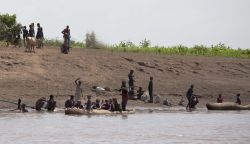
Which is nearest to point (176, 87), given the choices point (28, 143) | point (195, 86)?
point (195, 86)

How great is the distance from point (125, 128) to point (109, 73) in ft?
54.6

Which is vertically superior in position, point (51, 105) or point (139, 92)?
point (139, 92)

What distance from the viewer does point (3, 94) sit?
39.3 meters

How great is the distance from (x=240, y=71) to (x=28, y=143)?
3178 centimetres

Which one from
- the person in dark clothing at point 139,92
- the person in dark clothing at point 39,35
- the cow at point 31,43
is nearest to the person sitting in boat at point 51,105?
the person in dark clothing at point 139,92

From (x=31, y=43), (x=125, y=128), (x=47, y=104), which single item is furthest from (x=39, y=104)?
(x=31, y=43)

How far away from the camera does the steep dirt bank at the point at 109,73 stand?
41438mm

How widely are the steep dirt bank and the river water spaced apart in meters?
5.31

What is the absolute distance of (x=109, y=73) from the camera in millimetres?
46125

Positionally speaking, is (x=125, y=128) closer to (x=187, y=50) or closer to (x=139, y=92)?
(x=139, y=92)

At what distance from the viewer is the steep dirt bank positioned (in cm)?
4144

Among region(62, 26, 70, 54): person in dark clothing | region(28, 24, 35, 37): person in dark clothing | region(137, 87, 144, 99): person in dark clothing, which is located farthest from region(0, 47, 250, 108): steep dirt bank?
region(28, 24, 35, 37): person in dark clothing

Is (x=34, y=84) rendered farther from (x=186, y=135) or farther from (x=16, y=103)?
(x=186, y=135)

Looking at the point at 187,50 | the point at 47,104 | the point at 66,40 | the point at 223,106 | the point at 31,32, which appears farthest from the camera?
the point at 187,50
